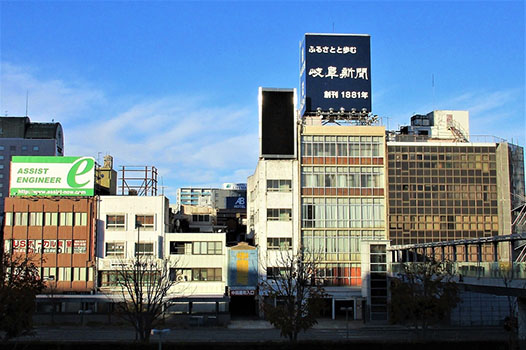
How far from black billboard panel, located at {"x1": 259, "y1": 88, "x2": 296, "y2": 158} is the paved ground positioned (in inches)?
881

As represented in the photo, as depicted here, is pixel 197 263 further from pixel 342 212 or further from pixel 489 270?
pixel 489 270

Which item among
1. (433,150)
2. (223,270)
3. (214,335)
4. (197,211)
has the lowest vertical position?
(214,335)

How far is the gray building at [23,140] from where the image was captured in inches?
6811

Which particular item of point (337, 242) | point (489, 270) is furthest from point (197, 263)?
point (489, 270)

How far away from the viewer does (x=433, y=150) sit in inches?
3140

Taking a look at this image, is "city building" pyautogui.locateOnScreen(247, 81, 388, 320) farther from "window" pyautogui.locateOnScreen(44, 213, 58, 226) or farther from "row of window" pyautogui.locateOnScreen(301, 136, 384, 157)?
"window" pyautogui.locateOnScreen(44, 213, 58, 226)

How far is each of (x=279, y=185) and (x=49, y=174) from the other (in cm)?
2940

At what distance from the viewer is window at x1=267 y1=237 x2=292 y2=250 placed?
7900 cm

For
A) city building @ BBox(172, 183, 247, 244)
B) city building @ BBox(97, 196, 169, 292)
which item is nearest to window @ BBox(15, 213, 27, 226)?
city building @ BBox(97, 196, 169, 292)

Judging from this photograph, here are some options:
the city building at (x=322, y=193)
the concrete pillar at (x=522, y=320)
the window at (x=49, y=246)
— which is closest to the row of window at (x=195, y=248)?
the city building at (x=322, y=193)

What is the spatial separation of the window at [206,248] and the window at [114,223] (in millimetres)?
9781

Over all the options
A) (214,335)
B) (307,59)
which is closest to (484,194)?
(307,59)

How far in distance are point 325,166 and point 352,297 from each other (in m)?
17.2

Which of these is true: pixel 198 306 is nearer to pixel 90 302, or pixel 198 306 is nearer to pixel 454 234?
pixel 90 302
